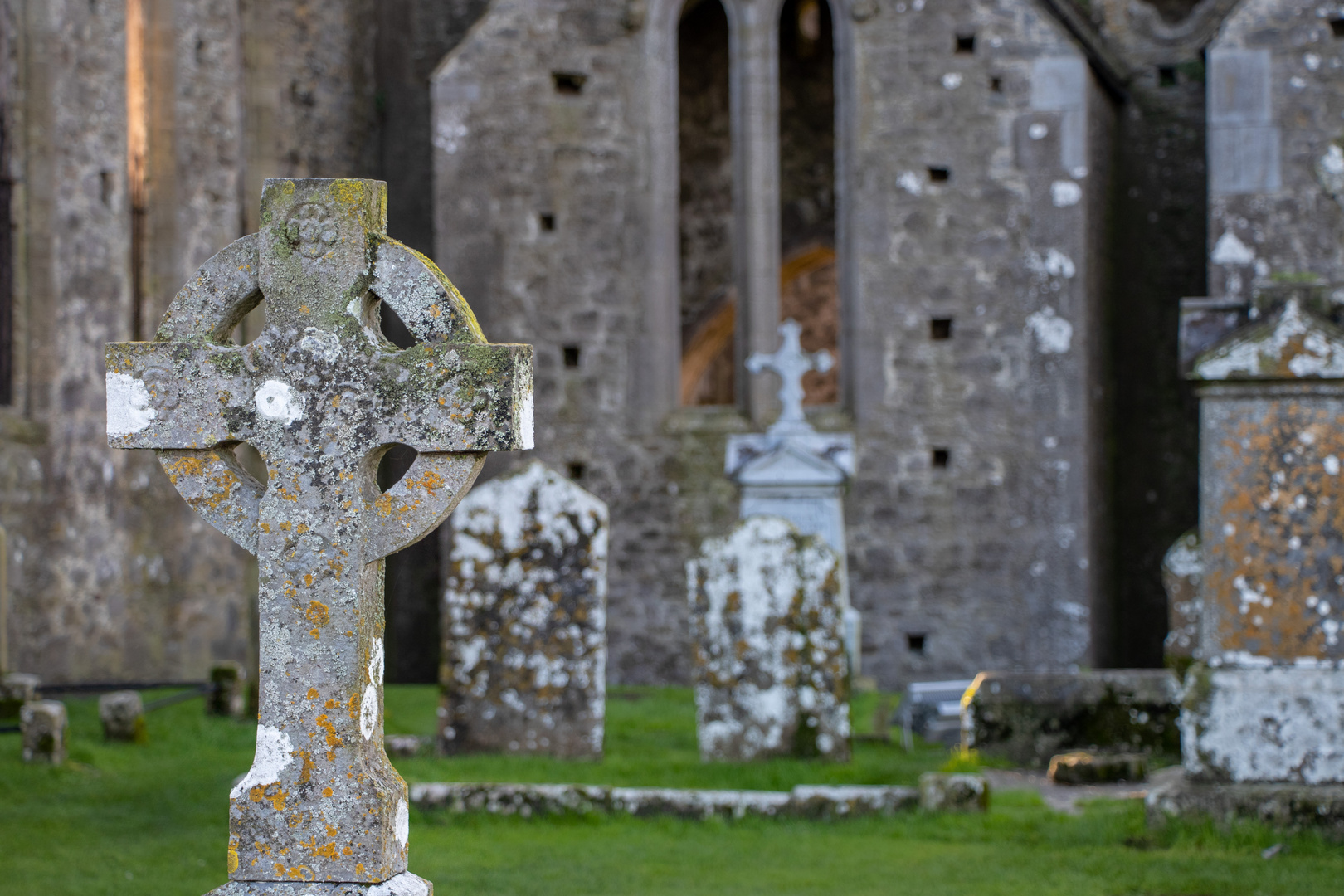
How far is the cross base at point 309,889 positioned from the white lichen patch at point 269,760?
0.17 meters

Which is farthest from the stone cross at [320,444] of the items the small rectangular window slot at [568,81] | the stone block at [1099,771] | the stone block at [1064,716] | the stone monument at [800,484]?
the small rectangular window slot at [568,81]

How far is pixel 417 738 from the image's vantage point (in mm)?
7652

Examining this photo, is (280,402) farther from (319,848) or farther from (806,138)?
(806,138)

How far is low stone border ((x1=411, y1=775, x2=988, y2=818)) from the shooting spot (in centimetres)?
625

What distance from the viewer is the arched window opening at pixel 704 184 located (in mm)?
16688

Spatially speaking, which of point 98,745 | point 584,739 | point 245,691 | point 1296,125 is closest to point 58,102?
point 245,691

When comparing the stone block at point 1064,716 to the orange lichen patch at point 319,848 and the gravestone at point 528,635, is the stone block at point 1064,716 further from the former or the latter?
the orange lichen patch at point 319,848

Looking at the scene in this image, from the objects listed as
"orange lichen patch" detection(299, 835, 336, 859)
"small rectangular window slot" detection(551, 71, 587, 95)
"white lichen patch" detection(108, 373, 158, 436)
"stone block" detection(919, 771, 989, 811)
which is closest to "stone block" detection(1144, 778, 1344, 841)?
"stone block" detection(919, 771, 989, 811)

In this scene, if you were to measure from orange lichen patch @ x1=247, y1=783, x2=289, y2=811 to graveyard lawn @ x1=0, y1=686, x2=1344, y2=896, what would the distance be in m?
1.69

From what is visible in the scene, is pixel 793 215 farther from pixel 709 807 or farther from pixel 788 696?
pixel 709 807

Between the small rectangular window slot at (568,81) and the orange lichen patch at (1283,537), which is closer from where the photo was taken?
the orange lichen patch at (1283,537)

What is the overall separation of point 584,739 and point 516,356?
4.18 metres

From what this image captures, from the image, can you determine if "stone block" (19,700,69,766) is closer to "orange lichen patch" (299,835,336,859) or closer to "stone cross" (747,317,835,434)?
"orange lichen patch" (299,835,336,859)

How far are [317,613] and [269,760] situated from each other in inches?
11.9
